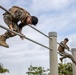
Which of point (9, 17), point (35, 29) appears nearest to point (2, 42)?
point (9, 17)

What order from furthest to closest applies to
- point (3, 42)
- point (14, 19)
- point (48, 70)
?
point (48, 70)
point (14, 19)
point (3, 42)

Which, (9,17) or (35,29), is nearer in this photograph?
(9,17)

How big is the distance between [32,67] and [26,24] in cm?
1711

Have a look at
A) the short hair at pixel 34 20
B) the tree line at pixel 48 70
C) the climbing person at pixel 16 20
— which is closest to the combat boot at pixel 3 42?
the climbing person at pixel 16 20

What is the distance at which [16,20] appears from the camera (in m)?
3.75

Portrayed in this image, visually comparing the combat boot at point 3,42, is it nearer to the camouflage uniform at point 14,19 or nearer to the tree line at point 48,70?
the camouflage uniform at point 14,19

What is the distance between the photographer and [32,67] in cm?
2083

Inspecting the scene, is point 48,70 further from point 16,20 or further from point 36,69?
point 16,20

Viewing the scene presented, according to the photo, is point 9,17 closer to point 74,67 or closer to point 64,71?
point 74,67

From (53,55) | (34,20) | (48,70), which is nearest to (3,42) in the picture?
(34,20)

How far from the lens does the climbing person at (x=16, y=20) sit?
368cm

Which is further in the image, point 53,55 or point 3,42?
point 53,55

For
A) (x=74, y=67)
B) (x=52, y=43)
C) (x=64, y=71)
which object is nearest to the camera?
(x=52, y=43)

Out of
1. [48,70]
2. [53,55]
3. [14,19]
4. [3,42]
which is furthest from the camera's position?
[48,70]
